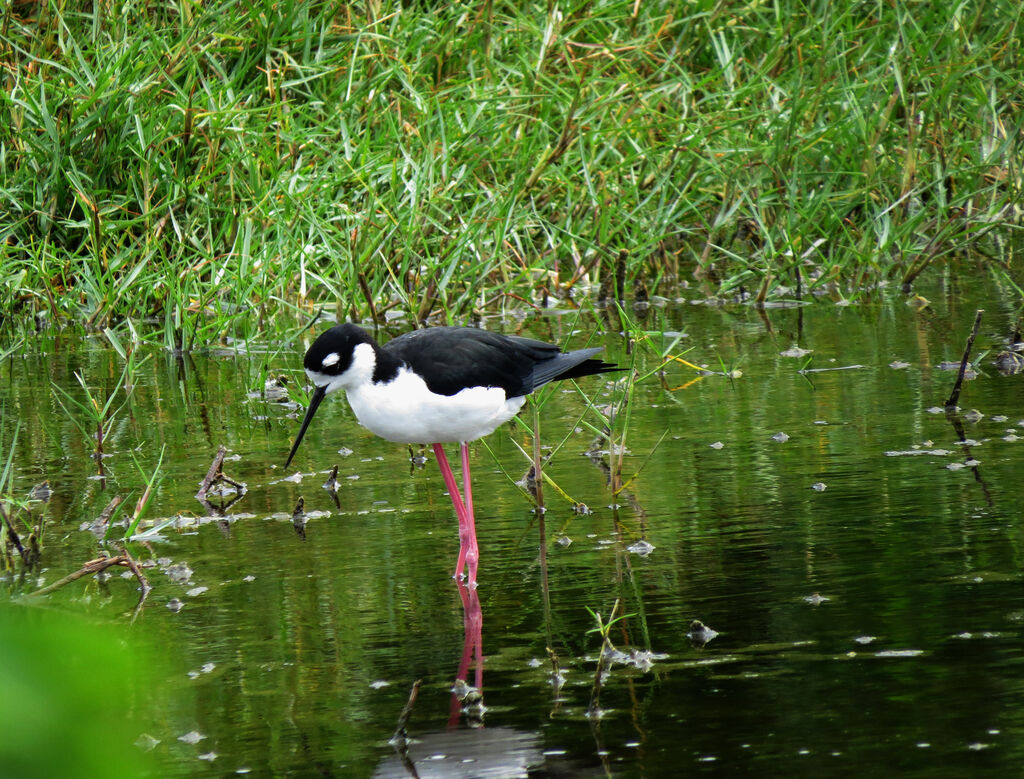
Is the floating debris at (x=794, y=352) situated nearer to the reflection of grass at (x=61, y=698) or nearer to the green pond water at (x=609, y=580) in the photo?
the green pond water at (x=609, y=580)

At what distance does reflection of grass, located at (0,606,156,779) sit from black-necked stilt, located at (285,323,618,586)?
12.4 feet

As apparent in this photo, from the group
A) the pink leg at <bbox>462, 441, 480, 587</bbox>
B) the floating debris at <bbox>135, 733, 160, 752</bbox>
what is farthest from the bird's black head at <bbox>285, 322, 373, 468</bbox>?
the floating debris at <bbox>135, 733, 160, 752</bbox>

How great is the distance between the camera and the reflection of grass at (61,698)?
835mm

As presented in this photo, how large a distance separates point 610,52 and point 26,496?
19.8ft

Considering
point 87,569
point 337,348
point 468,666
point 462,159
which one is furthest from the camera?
point 462,159

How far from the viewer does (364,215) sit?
9.34 m

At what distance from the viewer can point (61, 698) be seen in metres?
0.85

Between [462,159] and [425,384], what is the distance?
17.7 ft

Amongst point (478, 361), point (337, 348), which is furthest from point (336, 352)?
point (478, 361)

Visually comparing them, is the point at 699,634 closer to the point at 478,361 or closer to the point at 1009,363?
the point at 478,361

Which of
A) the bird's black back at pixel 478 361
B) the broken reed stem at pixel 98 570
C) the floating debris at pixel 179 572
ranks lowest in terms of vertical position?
the floating debris at pixel 179 572

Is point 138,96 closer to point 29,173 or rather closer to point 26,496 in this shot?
point 29,173

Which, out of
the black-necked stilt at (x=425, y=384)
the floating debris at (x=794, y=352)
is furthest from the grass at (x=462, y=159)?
the black-necked stilt at (x=425, y=384)

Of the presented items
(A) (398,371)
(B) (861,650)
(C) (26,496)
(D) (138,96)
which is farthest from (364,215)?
(B) (861,650)
